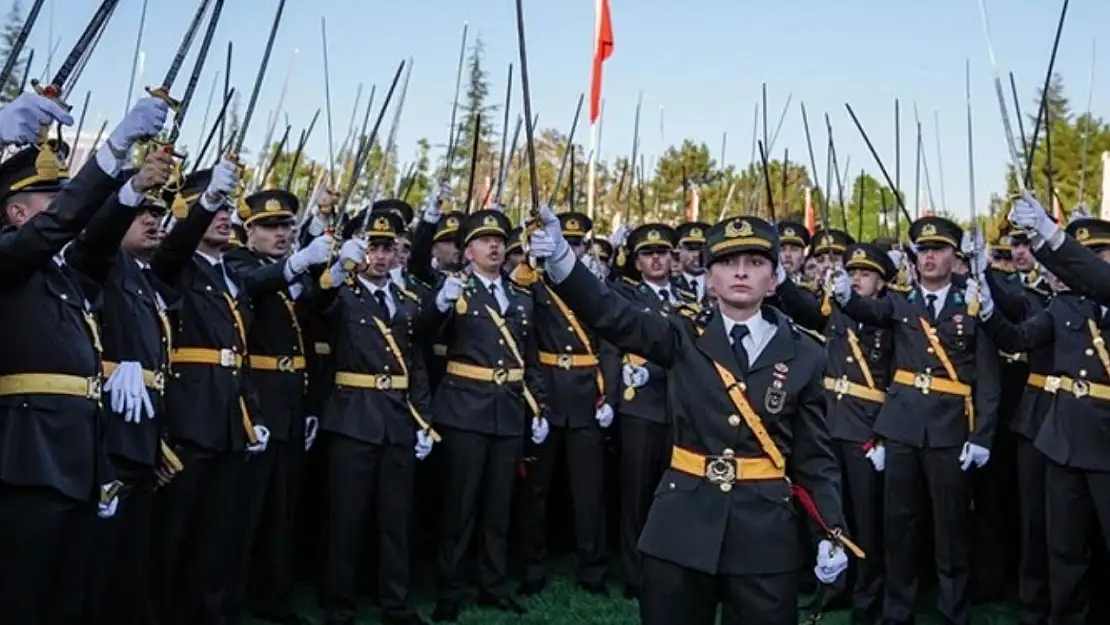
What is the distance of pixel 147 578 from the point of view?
17.9 ft

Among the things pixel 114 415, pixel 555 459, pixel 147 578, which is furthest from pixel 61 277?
pixel 555 459

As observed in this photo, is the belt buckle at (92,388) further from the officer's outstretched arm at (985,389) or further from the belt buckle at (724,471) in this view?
the officer's outstretched arm at (985,389)

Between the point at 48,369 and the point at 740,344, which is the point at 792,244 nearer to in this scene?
the point at 740,344

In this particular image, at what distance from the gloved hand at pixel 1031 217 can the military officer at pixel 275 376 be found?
375cm

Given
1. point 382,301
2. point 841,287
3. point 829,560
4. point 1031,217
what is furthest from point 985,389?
point 382,301

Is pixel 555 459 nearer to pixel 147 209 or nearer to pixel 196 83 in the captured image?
pixel 147 209

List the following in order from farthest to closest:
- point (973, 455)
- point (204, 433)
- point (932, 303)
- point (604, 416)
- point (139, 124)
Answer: point (604, 416), point (932, 303), point (973, 455), point (204, 433), point (139, 124)

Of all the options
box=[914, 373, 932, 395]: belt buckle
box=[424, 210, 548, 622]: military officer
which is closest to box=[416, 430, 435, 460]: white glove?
box=[424, 210, 548, 622]: military officer

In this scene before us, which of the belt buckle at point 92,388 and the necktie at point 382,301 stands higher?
the necktie at point 382,301

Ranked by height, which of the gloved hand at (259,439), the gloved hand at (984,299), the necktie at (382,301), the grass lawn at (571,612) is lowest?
the grass lawn at (571,612)

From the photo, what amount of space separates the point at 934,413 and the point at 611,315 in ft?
12.4

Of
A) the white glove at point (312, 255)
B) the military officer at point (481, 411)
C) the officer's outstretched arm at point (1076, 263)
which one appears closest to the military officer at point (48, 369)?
the white glove at point (312, 255)

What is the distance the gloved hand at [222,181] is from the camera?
496cm

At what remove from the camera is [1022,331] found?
6773mm
